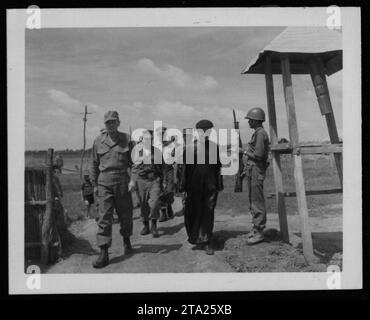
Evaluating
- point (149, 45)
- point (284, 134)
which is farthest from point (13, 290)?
point (284, 134)

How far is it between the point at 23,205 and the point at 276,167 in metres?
3.24

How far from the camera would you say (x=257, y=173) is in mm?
5574

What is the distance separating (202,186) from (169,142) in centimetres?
69

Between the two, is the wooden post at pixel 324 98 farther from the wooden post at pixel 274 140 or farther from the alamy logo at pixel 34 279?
the alamy logo at pixel 34 279

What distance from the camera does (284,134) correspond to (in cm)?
571

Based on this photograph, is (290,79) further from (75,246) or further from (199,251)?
(75,246)

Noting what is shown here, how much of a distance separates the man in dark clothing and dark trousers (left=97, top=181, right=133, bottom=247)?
72cm

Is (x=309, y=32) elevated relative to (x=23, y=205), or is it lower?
elevated

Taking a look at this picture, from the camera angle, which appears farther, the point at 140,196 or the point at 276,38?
the point at 140,196

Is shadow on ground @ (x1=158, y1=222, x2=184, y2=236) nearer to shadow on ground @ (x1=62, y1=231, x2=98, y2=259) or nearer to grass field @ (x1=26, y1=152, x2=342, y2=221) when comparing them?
grass field @ (x1=26, y1=152, x2=342, y2=221)

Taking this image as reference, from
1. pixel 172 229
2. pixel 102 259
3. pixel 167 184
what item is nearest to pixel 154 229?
pixel 172 229

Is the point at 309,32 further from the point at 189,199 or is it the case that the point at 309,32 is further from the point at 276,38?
the point at 189,199

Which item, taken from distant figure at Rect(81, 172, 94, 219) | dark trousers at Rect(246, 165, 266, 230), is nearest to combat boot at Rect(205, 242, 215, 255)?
dark trousers at Rect(246, 165, 266, 230)

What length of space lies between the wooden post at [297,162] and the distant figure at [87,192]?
2552mm
